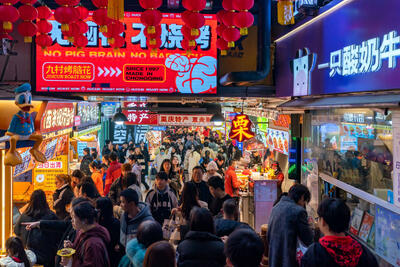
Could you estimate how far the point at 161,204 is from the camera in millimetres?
6812

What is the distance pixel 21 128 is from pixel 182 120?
650cm

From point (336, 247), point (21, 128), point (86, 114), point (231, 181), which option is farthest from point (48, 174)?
point (336, 247)

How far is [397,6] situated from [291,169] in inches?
204

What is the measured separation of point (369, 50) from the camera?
5055 mm

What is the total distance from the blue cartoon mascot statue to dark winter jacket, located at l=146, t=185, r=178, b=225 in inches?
83.8

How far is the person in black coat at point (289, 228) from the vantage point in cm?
484

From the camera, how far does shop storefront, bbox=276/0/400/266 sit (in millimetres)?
4758

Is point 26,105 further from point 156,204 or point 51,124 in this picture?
point 51,124

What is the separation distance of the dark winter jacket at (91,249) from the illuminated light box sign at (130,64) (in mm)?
4965

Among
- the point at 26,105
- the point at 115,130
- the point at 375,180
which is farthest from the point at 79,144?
the point at 375,180

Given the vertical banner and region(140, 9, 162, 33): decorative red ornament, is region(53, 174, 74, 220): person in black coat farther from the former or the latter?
the vertical banner

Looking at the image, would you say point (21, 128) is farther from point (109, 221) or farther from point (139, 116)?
point (139, 116)

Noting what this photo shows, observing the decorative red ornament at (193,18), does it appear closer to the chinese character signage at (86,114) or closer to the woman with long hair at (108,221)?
the woman with long hair at (108,221)

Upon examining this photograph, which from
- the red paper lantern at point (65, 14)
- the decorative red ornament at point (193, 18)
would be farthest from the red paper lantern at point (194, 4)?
the red paper lantern at point (65, 14)
